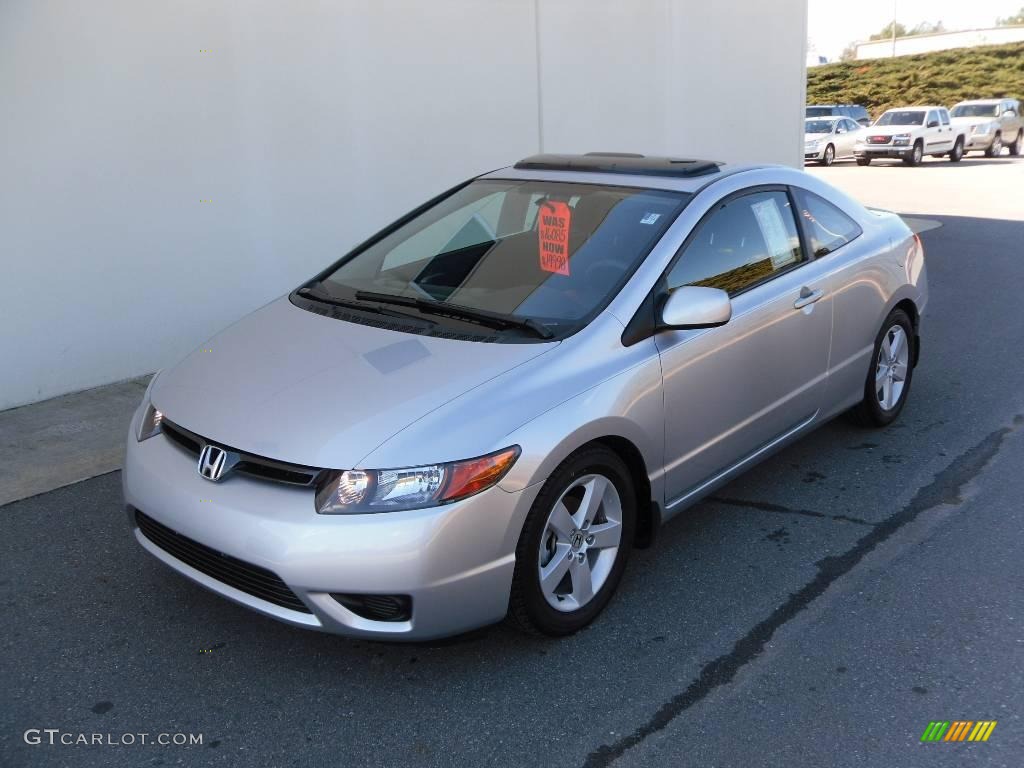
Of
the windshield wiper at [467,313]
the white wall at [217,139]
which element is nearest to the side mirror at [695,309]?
the windshield wiper at [467,313]

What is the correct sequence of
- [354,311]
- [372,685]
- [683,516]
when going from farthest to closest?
[683,516], [354,311], [372,685]

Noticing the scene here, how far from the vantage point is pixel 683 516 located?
4539 mm

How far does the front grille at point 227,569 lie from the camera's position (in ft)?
10.0

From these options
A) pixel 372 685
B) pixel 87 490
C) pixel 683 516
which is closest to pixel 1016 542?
pixel 683 516

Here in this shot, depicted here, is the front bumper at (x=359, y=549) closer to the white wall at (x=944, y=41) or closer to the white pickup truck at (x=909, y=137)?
the white pickup truck at (x=909, y=137)

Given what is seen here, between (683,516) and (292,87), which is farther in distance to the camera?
(292,87)

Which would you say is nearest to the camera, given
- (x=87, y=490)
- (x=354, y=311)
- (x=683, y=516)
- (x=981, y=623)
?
(x=981, y=623)

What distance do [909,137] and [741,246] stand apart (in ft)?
81.8

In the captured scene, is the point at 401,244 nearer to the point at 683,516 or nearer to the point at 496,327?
the point at 496,327

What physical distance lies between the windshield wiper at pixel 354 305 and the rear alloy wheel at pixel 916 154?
84.7 ft

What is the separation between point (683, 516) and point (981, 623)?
136 cm

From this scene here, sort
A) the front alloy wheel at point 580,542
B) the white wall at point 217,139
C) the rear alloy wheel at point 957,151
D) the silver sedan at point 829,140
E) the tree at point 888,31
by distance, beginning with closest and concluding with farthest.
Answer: the front alloy wheel at point 580,542
the white wall at point 217,139
the silver sedan at point 829,140
the rear alloy wheel at point 957,151
the tree at point 888,31

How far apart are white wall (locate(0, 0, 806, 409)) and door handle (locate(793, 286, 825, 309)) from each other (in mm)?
4332

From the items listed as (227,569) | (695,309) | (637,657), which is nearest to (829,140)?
(695,309)
